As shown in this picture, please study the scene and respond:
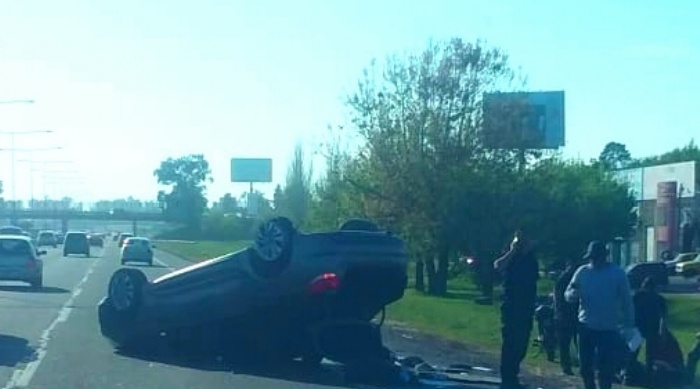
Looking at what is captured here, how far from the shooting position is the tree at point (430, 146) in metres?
47.3

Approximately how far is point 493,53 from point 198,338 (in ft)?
91.1

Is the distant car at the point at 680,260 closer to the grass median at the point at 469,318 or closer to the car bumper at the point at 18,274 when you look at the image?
the grass median at the point at 469,318

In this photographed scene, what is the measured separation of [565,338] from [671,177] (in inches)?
2708

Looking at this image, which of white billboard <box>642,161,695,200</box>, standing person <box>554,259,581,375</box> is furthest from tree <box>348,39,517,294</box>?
white billboard <box>642,161,695,200</box>

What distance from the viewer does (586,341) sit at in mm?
17531

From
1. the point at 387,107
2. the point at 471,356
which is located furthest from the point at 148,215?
→ the point at 471,356

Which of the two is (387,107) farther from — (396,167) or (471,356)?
(471,356)

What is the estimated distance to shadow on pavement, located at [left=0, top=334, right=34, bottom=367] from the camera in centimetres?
2179

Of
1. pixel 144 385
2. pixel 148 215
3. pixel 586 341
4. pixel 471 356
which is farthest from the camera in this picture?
pixel 148 215

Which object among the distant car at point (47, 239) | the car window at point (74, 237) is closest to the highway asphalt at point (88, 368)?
the car window at point (74, 237)

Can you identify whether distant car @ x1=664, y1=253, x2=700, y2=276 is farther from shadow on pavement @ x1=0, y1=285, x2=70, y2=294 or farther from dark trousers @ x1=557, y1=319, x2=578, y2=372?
dark trousers @ x1=557, y1=319, x2=578, y2=372

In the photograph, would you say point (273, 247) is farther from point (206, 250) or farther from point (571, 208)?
point (206, 250)

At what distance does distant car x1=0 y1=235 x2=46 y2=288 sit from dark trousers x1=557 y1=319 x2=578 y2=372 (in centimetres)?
2565

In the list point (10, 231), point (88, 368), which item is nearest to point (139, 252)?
point (10, 231)
